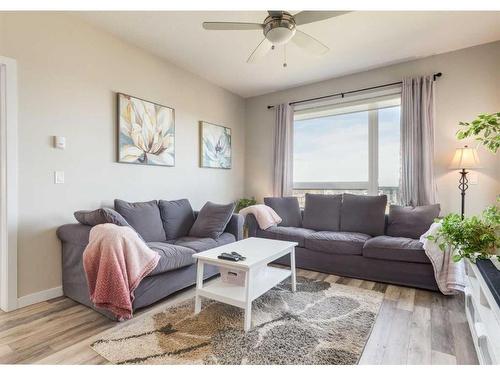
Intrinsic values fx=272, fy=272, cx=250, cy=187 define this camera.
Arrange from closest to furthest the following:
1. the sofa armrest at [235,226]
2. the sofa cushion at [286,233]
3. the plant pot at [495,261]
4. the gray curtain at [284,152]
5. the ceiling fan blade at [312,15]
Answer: the plant pot at [495,261] → the ceiling fan blade at [312,15] → the sofa armrest at [235,226] → the sofa cushion at [286,233] → the gray curtain at [284,152]

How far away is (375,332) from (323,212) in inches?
74.6

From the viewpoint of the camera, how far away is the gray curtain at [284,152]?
438 cm

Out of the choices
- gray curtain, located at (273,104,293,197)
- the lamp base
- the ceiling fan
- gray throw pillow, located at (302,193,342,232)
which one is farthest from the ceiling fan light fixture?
the lamp base

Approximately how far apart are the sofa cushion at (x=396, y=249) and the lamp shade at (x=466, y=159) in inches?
39.0

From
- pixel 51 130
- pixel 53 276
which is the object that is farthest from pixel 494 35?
pixel 53 276

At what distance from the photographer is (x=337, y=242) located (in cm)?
307

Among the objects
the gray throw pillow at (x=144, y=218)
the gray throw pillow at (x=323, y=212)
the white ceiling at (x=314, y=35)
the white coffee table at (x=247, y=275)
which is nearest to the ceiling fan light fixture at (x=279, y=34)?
the white ceiling at (x=314, y=35)

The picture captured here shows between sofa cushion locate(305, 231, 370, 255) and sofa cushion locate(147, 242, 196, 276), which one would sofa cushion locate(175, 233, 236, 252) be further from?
sofa cushion locate(305, 231, 370, 255)

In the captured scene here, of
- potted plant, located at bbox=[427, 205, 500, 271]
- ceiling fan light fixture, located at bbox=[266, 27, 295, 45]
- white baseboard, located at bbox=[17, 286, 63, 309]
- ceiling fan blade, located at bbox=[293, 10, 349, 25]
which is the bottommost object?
white baseboard, located at bbox=[17, 286, 63, 309]

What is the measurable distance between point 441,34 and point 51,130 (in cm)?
397

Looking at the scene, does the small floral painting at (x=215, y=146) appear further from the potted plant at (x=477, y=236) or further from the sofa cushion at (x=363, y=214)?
the potted plant at (x=477, y=236)

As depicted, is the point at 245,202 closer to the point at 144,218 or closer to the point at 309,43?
the point at 144,218

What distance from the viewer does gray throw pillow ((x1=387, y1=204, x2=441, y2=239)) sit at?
2973 mm

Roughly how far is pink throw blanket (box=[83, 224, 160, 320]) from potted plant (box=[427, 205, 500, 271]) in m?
1.98
